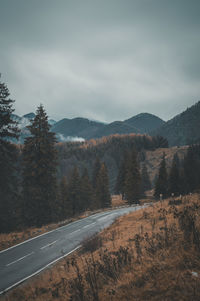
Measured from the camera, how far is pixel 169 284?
153 inches

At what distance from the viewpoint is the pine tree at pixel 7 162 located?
16.6 meters

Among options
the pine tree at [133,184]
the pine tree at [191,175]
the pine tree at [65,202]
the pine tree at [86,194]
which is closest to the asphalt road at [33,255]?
the pine tree at [65,202]

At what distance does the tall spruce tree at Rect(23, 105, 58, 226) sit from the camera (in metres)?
19.7

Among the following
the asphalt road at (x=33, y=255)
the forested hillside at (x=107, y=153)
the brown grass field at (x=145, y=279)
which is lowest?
the asphalt road at (x=33, y=255)

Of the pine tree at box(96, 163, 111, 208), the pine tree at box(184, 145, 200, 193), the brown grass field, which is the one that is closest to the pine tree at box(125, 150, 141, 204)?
the pine tree at box(96, 163, 111, 208)

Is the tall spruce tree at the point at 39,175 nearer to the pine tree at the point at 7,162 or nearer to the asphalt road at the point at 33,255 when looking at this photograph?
the pine tree at the point at 7,162

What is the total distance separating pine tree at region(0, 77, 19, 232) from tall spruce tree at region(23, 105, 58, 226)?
172 cm

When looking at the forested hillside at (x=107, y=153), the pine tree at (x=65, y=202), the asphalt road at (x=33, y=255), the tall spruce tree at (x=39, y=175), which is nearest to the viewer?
the asphalt road at (x=33, y=255)

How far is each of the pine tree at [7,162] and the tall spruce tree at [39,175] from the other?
172 cm

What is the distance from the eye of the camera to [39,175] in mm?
20234

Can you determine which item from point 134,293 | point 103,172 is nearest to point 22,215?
point 134,293

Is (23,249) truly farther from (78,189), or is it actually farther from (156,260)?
(78,189)

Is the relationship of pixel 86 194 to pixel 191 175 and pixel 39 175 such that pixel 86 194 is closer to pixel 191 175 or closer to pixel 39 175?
pixel 39 175

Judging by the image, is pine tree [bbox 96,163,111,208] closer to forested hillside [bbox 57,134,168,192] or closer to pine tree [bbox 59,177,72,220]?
pine tree [bbox 59,177,72,220]
